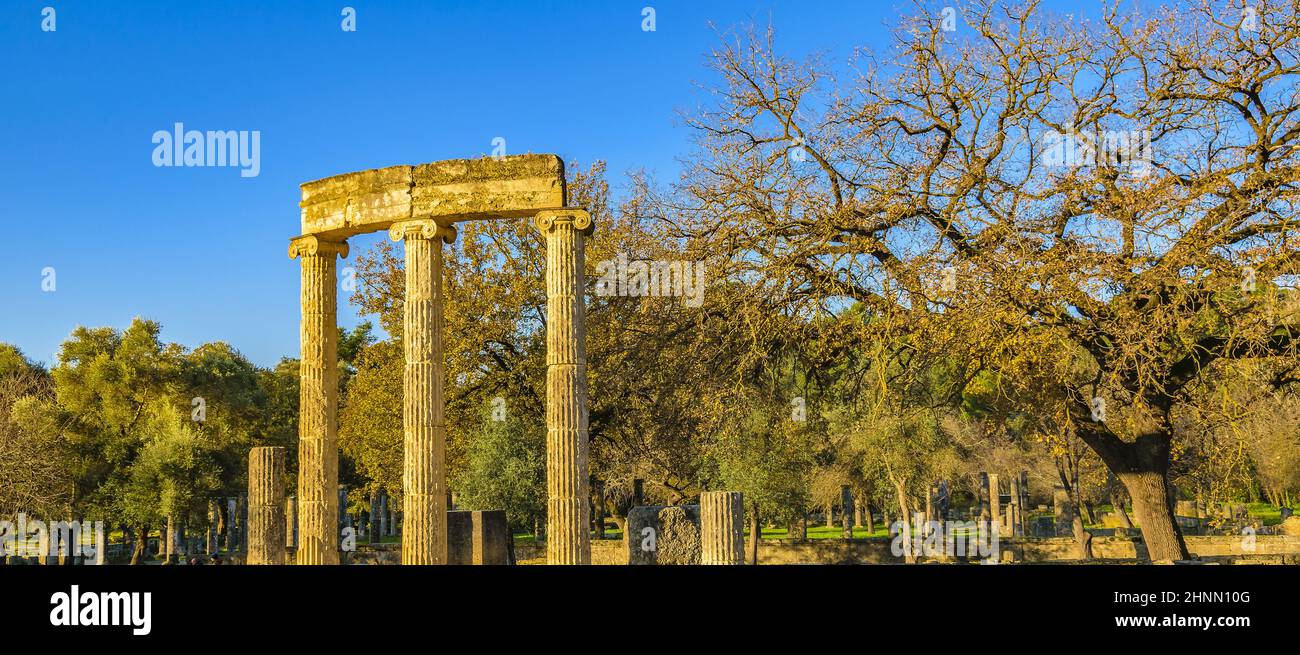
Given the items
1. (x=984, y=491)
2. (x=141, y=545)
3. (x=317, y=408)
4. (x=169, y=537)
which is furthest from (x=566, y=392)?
(x=984, y=491)

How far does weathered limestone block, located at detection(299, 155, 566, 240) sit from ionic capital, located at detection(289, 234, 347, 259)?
0.14 meters

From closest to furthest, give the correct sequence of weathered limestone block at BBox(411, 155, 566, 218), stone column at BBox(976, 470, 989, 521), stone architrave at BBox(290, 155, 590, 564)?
stone architrave at BBox(290, 155, 590, 564) < weathered limestone block at BBox(411, 155, 566, 218) < stone column at BBox(976, 470, 989, 521)

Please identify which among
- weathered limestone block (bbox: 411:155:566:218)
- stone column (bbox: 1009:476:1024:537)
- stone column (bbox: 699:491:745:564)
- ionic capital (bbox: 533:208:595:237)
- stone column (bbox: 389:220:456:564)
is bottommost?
stone column (bbox: 1009:476:1024:537)

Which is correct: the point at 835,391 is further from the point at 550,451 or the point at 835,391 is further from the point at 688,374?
the point at 550,451

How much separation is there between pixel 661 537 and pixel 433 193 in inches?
277

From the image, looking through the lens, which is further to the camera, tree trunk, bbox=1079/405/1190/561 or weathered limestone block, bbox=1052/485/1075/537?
weathered limestone block, bbox=1052/485/1075/537

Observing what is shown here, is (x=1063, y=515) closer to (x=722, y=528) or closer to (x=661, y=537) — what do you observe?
(x=661, y=537)

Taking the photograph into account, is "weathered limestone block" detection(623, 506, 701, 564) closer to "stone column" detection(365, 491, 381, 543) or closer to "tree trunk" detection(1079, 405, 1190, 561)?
"tree trunk" detection(1079, 405, 1190, 561)

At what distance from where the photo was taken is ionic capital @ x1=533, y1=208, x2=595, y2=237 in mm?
15695

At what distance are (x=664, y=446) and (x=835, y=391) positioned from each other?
189 inches

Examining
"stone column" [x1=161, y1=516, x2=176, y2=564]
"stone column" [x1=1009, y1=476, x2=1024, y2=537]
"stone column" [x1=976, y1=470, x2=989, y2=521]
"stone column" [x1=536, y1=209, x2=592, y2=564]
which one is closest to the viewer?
"stone column" [x1=536, y1=209, x2=592, y2=564]

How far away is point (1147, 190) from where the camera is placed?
48.9 ft

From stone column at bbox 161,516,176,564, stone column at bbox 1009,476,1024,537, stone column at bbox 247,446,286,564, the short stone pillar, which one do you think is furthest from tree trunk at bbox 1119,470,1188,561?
stone column at bbox 161,516,176,564
